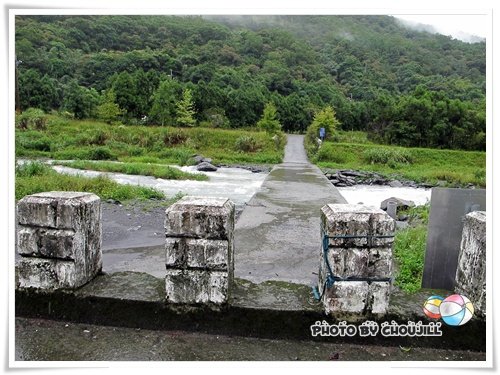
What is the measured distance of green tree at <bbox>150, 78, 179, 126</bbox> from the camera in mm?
35594

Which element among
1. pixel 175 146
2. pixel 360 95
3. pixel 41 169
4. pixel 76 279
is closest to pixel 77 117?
pixel 175 146

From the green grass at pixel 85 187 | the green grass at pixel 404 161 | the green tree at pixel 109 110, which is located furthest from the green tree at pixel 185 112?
the green grass at pixel 85 187

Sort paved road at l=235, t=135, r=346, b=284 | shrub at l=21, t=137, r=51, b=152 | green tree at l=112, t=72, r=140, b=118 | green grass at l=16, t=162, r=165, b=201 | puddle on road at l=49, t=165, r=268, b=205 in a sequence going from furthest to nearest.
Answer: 1. green tree at l=112, t=72, r=140, b=118
2. shrub at l=21, t=137, r=51, b=152
3. puddle on road at l=49, t=165, r=268, b=205
4. green grass at l=16, t=162, r=165, b=201
5. paved road at l=235, t=135, r=346, b=284

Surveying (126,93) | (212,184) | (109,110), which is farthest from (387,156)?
(126,93)

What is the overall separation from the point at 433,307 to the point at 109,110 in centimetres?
3570

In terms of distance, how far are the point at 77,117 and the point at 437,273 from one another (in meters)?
37.5

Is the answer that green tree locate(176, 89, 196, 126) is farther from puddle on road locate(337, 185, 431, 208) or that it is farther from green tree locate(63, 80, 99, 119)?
puddle on road locate(337, 185, 431, 208)

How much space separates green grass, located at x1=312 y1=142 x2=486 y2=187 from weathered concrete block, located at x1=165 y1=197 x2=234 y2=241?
60.8ft

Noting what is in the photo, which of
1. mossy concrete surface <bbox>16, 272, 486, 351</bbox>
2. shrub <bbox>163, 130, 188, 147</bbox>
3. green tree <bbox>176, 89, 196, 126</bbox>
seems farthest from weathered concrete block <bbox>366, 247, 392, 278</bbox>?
green tree <bbox>176, 89, 196, 126</bbox>

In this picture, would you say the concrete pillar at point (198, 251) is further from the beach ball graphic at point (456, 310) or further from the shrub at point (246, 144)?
the shrub at point (246, 144)

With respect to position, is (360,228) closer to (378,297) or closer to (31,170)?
(378,297)

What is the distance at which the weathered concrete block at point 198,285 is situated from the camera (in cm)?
270

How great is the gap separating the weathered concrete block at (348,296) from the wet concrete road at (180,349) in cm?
24

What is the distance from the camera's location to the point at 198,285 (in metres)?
2.72
